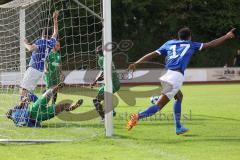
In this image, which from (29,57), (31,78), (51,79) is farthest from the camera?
(29,57)

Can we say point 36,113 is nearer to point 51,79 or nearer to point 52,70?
point 52,70

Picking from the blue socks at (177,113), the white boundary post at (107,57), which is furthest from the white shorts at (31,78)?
the blue socks at (177,113)

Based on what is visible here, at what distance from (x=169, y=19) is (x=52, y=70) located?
89.7 feet

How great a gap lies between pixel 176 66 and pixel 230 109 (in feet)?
19.6

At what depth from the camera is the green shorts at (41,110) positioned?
38.2ft

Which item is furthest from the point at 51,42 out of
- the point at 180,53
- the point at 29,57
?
the point at 180,53

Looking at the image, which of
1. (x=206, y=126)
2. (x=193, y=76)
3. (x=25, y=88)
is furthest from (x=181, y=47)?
(x=193, y=76)

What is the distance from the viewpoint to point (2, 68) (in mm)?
15203

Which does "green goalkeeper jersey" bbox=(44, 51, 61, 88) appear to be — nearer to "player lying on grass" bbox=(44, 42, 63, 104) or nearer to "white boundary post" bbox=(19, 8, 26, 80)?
"player lying on grass" bbox=(44, 42, 63, 104)

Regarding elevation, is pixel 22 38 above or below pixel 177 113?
above

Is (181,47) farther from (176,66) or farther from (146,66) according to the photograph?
(146,66)

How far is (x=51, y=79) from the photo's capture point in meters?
13.8

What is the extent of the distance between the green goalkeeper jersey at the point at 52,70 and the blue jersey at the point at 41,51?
1.01 feet

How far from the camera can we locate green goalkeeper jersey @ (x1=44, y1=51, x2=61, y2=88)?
13.3 meters
